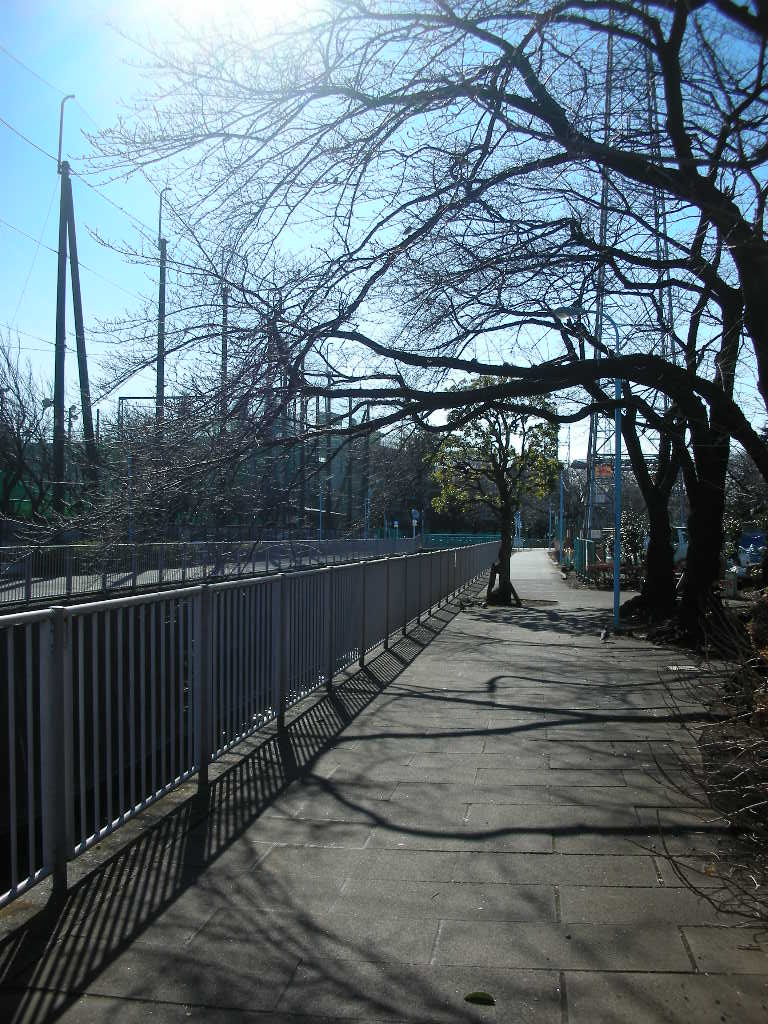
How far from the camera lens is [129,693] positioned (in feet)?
16.9

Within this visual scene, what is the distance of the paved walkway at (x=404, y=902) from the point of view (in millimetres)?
3391

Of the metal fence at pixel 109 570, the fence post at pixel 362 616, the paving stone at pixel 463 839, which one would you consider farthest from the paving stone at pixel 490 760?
the metal fence at pixel 109 570

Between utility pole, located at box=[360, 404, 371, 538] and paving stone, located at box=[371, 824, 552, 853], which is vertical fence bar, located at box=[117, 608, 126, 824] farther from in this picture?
utility pole, located at box=[360, 404, 371, 538]

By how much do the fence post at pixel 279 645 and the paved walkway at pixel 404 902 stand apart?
38 cm

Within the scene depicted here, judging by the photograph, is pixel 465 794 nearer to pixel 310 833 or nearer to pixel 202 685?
pixel 310 833

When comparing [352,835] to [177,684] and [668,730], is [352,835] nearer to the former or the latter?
[177,684]

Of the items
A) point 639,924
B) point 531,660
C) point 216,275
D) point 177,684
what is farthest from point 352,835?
point 531,660

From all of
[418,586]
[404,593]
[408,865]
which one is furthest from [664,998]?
[418,586]

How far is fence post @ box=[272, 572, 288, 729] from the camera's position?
7.73m

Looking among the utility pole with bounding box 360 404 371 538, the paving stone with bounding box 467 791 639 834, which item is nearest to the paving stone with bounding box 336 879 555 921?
the paving stone with bounding box 467 791 639 834

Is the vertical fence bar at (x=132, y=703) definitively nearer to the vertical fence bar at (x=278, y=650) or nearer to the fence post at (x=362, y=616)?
the vertical fence bar at (x=278, y=650)

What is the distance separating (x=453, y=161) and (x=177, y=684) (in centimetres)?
555

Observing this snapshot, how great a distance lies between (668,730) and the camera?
8.02 meters

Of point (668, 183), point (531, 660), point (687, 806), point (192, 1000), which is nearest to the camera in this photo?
point (192, 1000)
